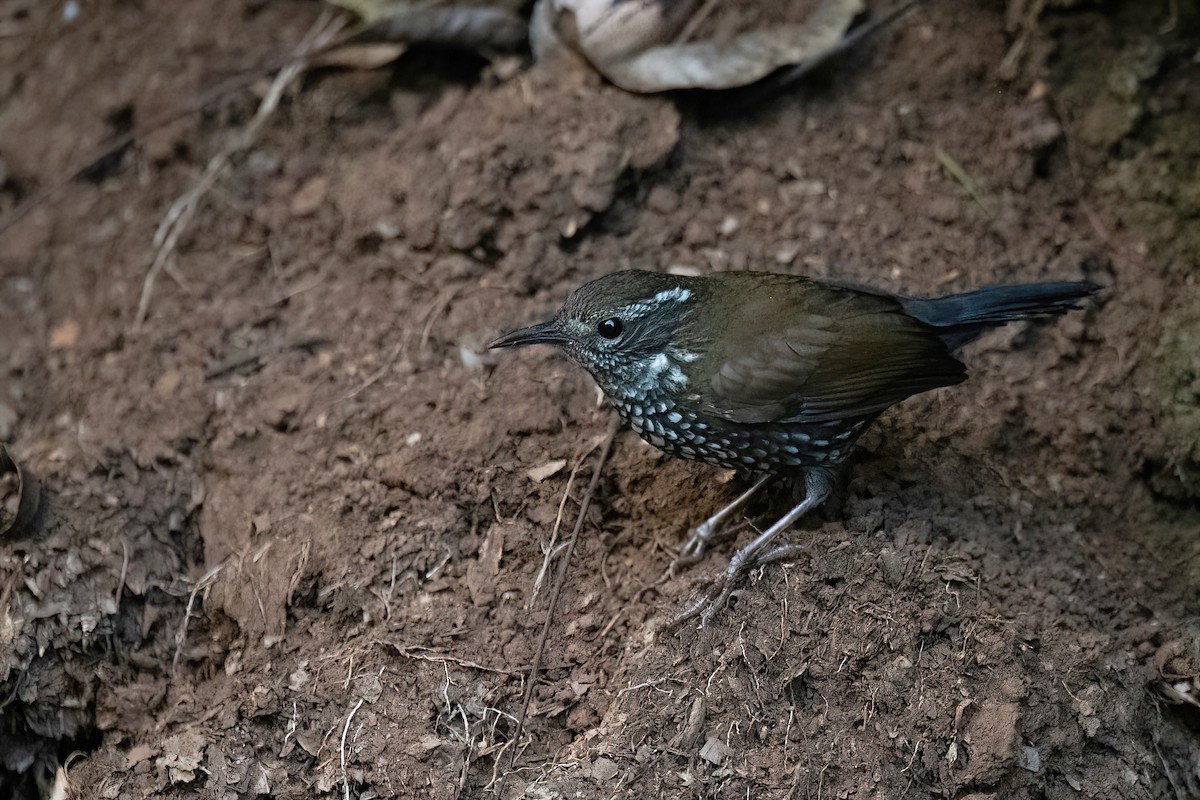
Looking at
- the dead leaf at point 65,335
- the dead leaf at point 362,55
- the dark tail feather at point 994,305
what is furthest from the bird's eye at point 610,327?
the dead leaf at point 65,335

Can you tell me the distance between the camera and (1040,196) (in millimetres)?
5098

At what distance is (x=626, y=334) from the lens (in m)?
3.90

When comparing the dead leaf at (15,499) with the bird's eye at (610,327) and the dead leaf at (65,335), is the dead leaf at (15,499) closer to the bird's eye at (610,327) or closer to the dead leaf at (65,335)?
the dead leaf at (65,335)

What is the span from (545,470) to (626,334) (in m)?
0.67

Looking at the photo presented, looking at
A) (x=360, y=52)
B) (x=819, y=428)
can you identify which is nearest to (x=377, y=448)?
(x=819, y=428)

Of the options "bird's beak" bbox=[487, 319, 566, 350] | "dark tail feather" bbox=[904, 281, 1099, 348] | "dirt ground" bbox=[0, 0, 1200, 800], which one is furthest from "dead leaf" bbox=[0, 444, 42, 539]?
"dark tail feather" bbox=[904, 281, 1099, 348]

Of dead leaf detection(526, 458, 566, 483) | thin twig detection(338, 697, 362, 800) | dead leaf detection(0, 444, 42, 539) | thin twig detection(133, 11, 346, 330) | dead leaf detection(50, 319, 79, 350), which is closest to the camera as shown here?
thin twig detection(338, 697, 362, 800)

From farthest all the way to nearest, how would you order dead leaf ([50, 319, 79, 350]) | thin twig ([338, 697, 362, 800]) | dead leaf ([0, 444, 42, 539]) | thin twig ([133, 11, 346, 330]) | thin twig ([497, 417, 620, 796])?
thin twig ([133, 11, 346, 330]) < dead leaf ([50, 319, 79, 350]) < dead leaf ([0, 444, 42, 539]) < thin twig ([497, 417, 620, 796]) < thin twig ([338, 697, 362, 800])

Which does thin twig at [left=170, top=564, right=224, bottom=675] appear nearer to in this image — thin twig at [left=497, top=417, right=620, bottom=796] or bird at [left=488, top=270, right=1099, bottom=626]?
thin twig at [left=497, top=417, right=620, bottom=796]

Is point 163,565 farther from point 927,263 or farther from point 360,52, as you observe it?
point 927,263

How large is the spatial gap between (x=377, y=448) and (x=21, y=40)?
3684 mm

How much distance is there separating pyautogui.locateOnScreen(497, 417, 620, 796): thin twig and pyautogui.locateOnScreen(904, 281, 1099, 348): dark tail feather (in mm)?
1224

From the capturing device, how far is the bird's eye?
152 inches

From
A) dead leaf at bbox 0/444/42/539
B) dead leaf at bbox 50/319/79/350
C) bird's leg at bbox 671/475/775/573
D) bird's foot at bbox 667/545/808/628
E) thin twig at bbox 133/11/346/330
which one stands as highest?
thin twig at bbox 133/11/346/330
